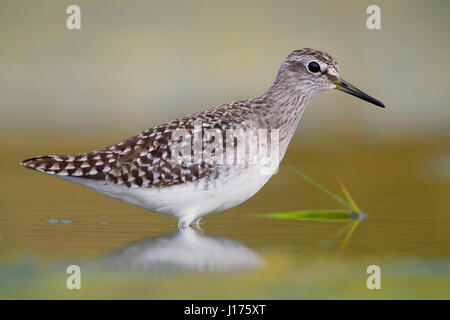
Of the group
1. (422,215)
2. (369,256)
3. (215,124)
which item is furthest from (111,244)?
(422,215)

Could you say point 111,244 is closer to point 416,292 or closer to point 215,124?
point 215,124

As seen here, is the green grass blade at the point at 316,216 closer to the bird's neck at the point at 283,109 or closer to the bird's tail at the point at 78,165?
the bird's neck at the point at 283,109

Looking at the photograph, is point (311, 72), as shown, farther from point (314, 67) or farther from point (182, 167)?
point (182, 167)

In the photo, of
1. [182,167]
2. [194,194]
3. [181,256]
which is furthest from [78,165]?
[181,256]

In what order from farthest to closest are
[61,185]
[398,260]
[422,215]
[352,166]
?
[352,166]
[61,185]
[422,215]
[398,260]

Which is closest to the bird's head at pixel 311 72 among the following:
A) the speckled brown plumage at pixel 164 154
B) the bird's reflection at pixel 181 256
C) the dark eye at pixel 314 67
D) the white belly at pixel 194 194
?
the dark eye at pixel 314 67
